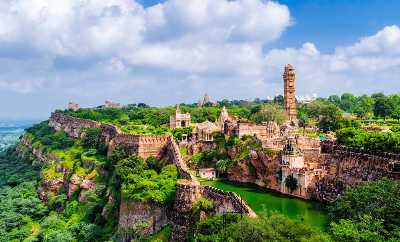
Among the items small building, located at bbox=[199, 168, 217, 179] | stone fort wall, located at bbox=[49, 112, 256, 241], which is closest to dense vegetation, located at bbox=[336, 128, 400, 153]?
small building, located at bbox=[199, 168, 217, 179]

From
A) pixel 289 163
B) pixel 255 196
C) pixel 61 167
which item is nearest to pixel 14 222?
pixel 61 167

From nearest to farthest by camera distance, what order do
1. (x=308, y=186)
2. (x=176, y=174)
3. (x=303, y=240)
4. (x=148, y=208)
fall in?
(x=303, y=240) → (x=148, y=208) → (x=176, y=174) → (x=308, y=186)

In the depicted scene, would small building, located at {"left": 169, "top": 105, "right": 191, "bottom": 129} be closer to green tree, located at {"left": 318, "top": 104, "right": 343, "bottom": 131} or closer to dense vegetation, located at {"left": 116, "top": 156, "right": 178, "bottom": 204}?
green tree, located at {"left": 318, "top": 104, "right": 343, "bottom": 131}

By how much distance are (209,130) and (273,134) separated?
36.6 feet

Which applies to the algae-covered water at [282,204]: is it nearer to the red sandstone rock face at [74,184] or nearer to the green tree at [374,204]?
the green tree at [374,204]

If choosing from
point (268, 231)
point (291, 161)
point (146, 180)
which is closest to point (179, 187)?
point (146, 180)

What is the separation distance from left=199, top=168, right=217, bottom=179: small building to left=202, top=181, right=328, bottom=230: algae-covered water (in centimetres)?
571

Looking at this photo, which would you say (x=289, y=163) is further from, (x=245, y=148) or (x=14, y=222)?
(x=14, y=222)

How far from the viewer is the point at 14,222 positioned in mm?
52969

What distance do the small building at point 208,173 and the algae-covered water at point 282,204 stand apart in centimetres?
571

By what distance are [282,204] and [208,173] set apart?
1741 cm

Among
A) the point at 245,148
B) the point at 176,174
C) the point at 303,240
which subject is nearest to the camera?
the point at 303,240

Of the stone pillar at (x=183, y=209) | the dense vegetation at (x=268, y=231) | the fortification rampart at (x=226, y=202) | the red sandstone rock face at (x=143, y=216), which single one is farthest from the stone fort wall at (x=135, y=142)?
the dense vegetation at (x=268, y=231)

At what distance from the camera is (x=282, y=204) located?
47.4m
